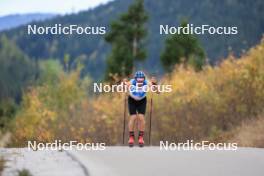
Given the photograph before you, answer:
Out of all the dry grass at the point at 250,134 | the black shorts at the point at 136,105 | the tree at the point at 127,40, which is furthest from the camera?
the tree at the point at 127,40

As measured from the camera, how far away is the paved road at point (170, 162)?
10633 mm

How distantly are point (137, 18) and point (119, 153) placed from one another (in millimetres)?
40760

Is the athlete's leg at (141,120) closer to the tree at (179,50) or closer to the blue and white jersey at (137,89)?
the blue and white jersey at (137,89)

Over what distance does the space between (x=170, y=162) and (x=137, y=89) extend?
209 centimetres

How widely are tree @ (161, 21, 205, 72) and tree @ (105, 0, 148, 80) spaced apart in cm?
239

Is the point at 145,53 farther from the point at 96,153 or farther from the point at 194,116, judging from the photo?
the point at 96,153

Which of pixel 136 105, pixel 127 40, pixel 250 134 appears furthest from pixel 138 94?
pixel 127 40

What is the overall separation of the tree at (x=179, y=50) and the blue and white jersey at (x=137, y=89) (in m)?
Result: 40.3

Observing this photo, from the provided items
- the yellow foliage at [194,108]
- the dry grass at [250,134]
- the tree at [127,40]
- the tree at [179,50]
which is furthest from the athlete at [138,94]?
the tree at [179,50]

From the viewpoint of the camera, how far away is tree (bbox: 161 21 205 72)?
179 ft

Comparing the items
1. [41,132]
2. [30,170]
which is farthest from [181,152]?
[41,132]

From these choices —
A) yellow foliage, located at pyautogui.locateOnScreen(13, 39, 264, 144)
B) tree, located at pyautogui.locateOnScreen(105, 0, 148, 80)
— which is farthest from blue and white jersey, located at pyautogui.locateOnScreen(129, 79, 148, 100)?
tree, located at pyautogui.locateOnScreen(105, 0, 148, 80)

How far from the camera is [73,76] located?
37094 mm

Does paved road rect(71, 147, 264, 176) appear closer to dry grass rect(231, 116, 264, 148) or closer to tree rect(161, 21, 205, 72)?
dry grass rect(231, 116, 264, 148)
